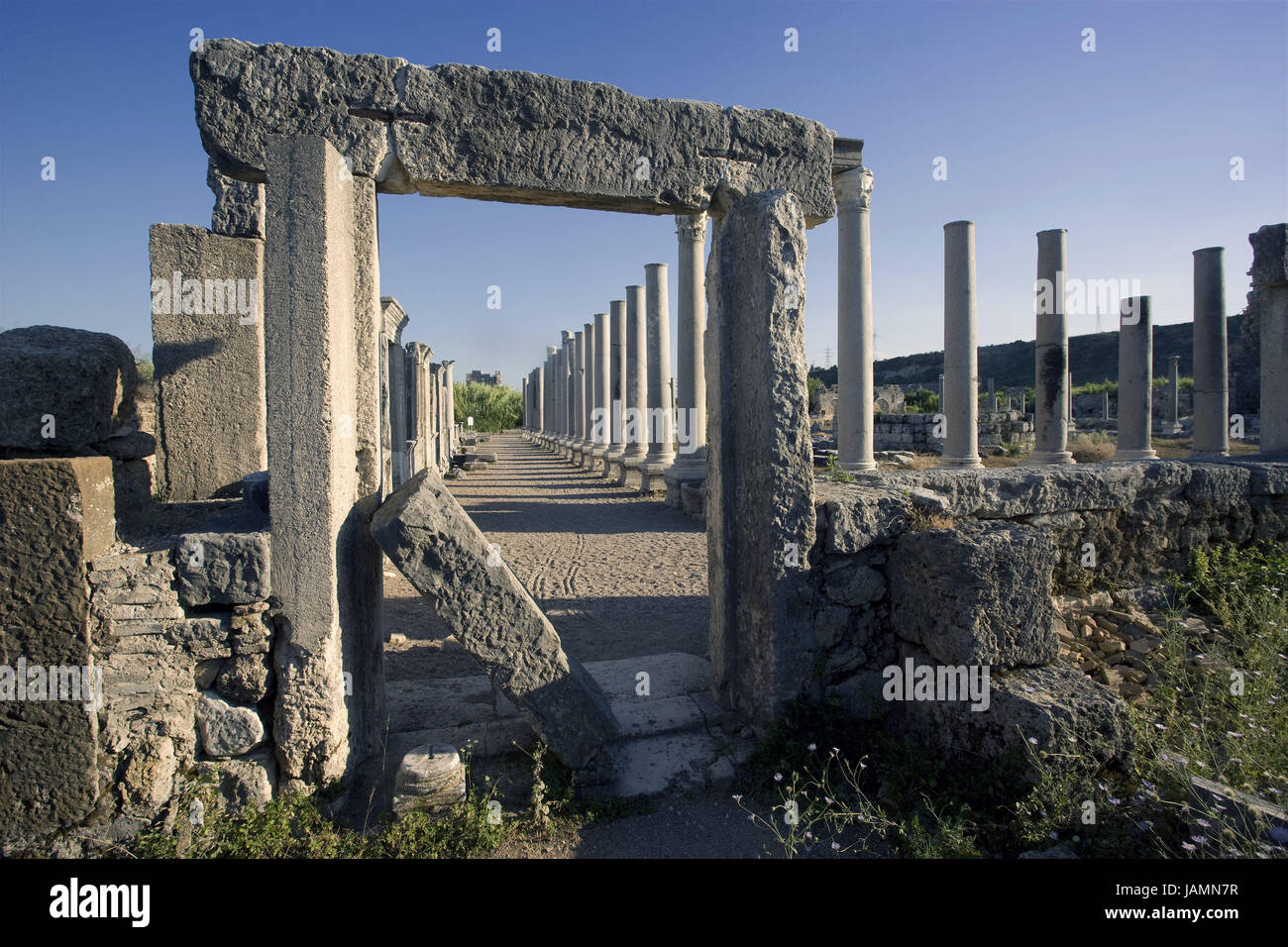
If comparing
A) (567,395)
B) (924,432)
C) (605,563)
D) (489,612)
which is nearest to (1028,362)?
(924,432)

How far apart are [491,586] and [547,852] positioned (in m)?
1.26

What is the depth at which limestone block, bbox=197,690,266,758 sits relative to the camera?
317cm

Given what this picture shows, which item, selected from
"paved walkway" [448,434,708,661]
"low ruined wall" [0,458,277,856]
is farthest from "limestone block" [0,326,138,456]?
"paved walkway" [448,434,708,661]

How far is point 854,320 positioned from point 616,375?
8396 millimetres

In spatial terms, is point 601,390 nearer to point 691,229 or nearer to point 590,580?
point 691,229

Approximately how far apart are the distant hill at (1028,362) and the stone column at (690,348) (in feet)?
99.7

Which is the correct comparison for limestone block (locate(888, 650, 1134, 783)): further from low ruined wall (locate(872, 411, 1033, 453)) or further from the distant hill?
the distant hill

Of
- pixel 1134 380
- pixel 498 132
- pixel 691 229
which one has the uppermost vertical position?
pixel 691 229

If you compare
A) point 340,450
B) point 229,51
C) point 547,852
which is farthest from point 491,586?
point 229,51

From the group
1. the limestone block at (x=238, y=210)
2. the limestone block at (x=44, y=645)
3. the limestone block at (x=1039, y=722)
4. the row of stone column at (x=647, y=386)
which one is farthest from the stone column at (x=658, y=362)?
the limestone block at (x=44, y=645)

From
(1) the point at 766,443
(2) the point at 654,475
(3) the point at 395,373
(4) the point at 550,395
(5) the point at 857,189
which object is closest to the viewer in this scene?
(1) the point at 766,443

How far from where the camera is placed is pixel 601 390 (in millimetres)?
21438

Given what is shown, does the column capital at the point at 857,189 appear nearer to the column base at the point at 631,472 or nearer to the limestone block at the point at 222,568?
the column base at the point at 631,472

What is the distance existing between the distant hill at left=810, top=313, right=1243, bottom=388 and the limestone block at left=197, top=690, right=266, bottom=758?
41060 millimetres
